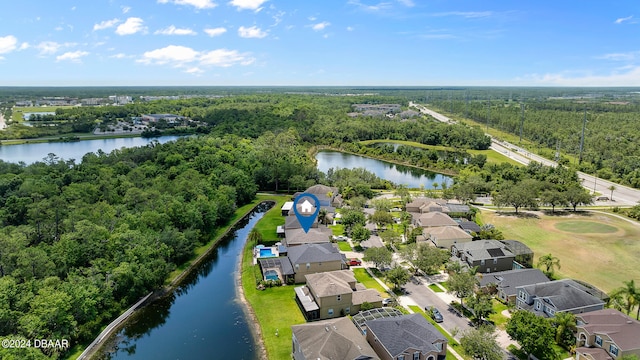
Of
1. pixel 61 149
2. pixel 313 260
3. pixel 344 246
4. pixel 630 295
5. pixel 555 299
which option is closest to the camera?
pixel 630 295

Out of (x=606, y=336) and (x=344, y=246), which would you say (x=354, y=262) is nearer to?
(x=344, y=246)

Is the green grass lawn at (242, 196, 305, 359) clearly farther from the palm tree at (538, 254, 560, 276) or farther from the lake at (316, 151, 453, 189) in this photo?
the lake at (316, 151, 453, 189)

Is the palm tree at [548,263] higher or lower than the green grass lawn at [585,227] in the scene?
higher

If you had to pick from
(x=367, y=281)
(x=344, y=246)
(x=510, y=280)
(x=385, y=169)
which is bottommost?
(x=367, y=281)

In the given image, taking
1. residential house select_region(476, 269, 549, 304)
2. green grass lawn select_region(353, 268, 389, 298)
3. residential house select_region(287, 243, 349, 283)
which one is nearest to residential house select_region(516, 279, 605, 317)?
residential house select_region(476, 269, 549, 304)

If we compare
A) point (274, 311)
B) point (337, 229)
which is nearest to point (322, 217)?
point (337, 229)

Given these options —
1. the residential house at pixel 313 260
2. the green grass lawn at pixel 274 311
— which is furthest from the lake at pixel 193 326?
the residential house at pixel 313 260

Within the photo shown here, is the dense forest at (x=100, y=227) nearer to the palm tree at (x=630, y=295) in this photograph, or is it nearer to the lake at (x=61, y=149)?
the lake at (x=61, y=149)
